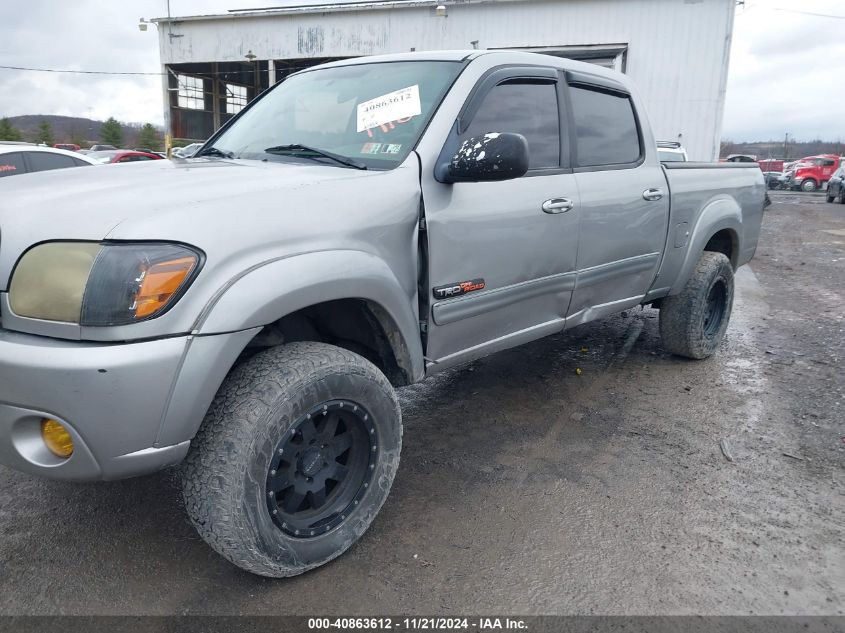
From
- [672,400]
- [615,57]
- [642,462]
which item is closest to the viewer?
[642,462]

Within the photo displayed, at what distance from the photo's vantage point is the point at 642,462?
131 inches

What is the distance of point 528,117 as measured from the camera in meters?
3.30

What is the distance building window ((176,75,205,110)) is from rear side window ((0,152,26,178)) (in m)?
19.3

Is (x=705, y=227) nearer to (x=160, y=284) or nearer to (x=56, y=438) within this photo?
(x=160, y=284)

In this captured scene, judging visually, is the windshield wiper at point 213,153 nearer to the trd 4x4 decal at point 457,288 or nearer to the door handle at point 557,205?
the trd 4x4 decal at point 457,288

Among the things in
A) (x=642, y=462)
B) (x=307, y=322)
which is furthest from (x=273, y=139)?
(x=642, y=462)

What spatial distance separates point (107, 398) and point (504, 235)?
1727 millimetres

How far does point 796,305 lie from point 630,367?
3.38 meters

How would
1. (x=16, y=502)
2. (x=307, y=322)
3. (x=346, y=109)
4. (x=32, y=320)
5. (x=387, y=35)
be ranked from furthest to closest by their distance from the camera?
(x=387, y=35) < (x=346, y=109) < (x=16, y=502) < (x=307, y=322) < (x=32, y=320)

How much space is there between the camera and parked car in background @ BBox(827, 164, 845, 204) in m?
24.2

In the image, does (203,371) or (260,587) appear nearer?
(203,371)

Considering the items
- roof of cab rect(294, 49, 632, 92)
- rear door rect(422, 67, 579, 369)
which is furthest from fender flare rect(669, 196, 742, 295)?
rear door rect(422, 67, 579, 369)

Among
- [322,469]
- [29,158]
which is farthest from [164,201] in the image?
[29,158]

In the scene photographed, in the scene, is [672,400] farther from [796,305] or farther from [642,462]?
[796,305]
